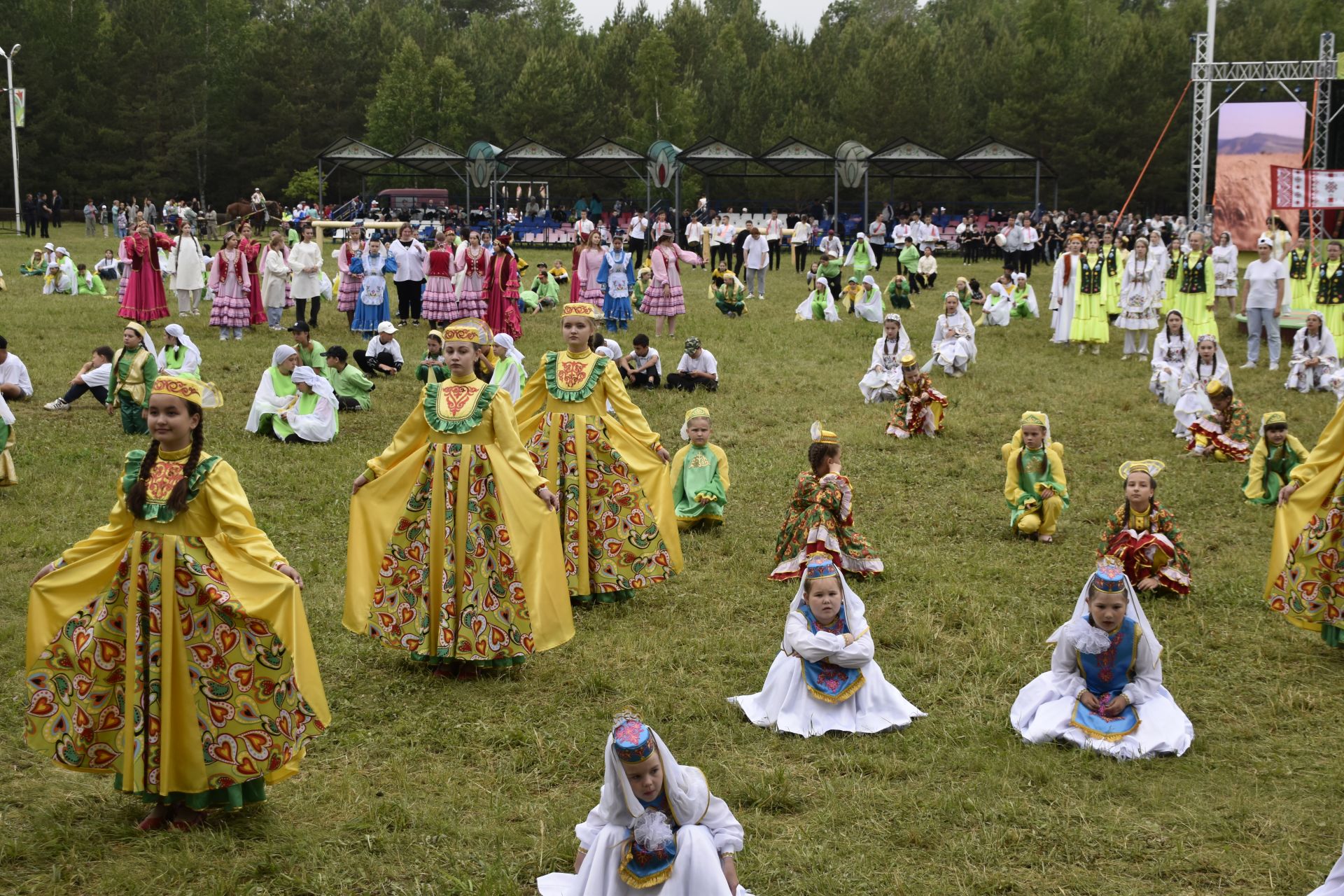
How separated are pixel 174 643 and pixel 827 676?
10.1ft

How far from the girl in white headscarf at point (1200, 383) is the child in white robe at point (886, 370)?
10.4 feet

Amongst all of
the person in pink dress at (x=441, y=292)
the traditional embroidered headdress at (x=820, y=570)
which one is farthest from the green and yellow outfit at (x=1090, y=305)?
the traditional embroidered headdress at (x=820, y=570)

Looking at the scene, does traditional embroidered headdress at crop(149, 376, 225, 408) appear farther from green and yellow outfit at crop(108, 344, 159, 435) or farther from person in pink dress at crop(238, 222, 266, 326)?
person in pink dress at crop(238, 222, 266, 326)

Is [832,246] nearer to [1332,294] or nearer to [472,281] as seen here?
[472,281]

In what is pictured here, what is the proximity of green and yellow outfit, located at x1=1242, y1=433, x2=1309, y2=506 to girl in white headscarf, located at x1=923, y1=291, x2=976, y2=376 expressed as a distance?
667 cm

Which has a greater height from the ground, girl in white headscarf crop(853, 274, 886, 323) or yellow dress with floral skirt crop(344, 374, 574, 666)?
girl in white headscarf crop(853, 274, 886, 323)

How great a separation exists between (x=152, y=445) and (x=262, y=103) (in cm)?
5612

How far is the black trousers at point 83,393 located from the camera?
1490cm

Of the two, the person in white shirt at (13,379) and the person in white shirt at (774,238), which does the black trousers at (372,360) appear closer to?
the person in white shirt at (13,379)

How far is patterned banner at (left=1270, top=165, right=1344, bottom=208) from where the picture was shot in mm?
23312

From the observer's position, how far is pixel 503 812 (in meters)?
5.77

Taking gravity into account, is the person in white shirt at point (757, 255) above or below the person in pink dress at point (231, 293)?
above

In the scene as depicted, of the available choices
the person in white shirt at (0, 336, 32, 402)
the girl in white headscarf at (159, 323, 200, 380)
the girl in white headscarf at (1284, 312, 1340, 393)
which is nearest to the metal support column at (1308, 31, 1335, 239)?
the girl in white headscarf at (1284, 312, 1340, 393)

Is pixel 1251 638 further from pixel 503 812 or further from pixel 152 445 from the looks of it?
pixel 152 445
